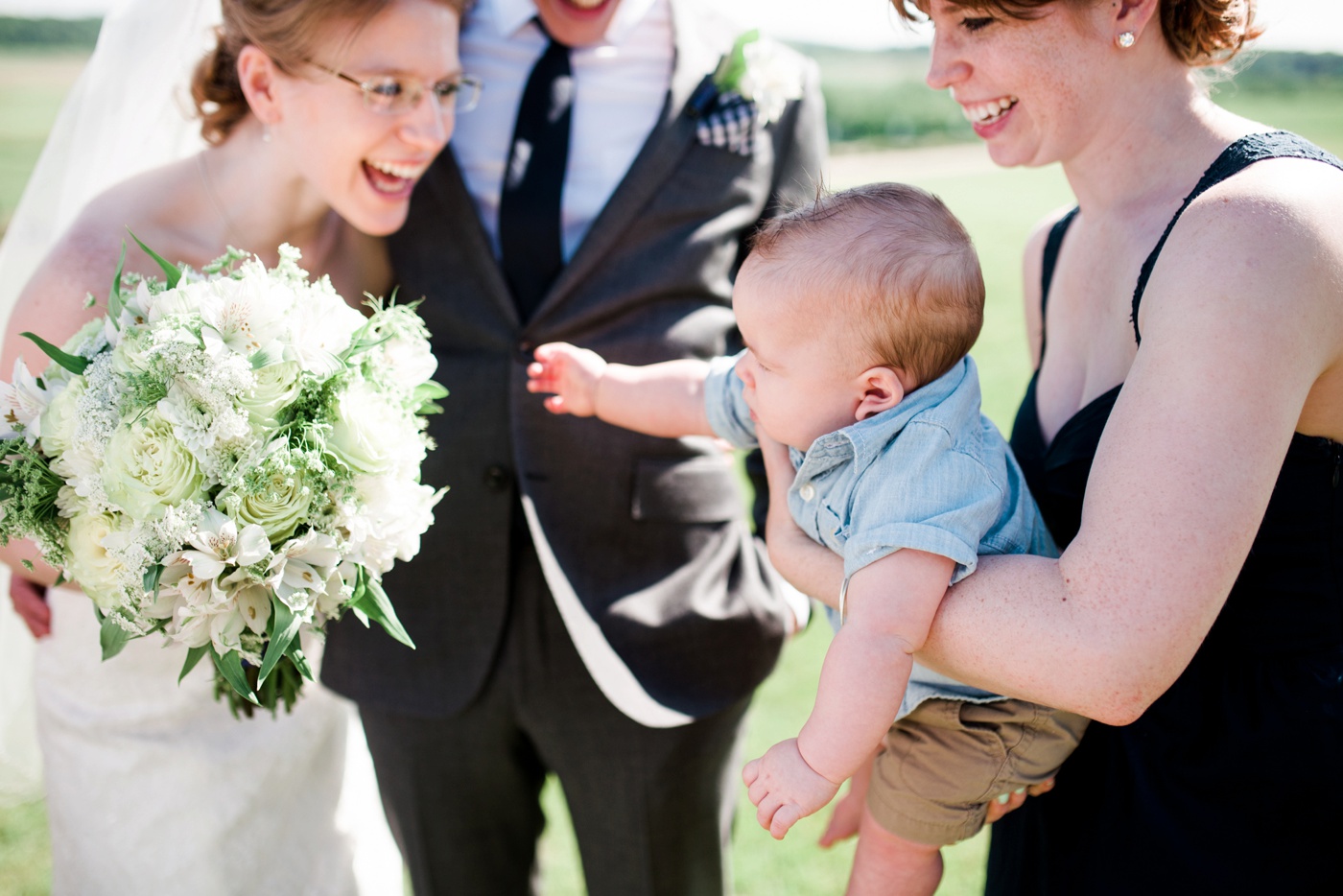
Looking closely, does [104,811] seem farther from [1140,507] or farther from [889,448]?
[1140,507]

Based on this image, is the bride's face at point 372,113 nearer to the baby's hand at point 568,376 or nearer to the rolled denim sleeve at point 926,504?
the baby's hand at point 568,376

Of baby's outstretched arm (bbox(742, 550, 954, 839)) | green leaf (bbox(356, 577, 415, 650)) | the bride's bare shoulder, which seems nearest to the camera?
baby's outstretched arm (bbox(742, 550, 954, 839))

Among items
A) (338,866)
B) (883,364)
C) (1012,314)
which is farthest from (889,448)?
(1012,314)

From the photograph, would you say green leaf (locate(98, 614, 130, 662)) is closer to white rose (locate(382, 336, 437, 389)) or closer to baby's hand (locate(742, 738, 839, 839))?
white rose (locate(382, 336, 437, 389))

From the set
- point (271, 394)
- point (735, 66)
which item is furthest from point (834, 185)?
point (271, 394)

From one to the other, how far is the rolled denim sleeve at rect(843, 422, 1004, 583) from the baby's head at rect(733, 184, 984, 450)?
101 millimetres

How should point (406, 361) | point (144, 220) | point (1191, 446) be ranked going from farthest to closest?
point (144, 220) < point (406, 361) < point (1191, 446)

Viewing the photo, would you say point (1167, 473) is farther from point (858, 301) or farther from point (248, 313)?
point (248, 313)

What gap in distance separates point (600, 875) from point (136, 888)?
1113mm

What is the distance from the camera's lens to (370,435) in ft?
5.21

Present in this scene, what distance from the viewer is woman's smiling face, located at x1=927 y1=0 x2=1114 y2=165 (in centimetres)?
158

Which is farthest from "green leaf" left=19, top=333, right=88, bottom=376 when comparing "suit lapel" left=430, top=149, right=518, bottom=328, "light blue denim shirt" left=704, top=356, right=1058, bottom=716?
"light blue denim shirt" left=704, top=356, right=1058, bottom=716

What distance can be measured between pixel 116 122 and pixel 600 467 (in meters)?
1.60

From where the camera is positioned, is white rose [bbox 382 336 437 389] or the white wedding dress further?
the white wedding dress
